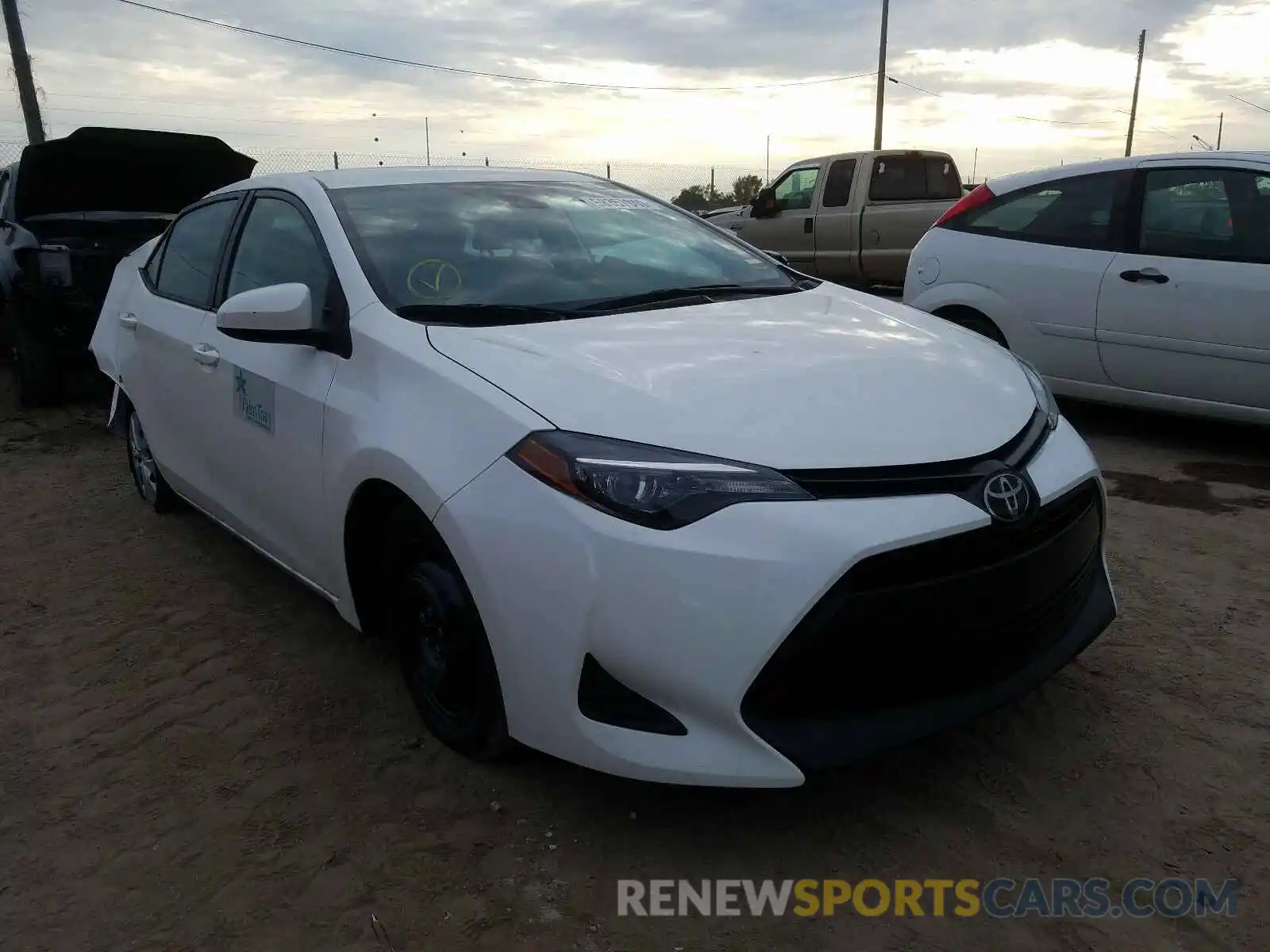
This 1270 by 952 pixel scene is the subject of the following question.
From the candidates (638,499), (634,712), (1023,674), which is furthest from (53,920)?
(1023,674)

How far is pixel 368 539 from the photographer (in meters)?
2.96

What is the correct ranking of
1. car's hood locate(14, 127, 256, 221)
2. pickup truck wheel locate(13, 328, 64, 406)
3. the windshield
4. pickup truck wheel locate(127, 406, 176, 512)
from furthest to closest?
car's hood locate(14, 127, 256, 221) < pickup truck wheel locate(13, 328, 64, 406) < pickup truck wheel locate(127, 406, 176, 512) < the windshield

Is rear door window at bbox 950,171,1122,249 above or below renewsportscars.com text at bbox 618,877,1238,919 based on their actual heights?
above

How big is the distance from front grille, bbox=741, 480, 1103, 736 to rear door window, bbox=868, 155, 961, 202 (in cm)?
1056

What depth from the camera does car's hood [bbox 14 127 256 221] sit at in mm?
7941

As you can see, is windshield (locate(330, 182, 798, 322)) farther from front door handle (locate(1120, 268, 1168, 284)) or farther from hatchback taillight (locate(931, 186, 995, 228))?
hatchback taillight (locate(931, 186, 995, 228))

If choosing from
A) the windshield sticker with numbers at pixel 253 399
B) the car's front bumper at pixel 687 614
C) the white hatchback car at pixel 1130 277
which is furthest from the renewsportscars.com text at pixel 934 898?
the white hatchback car at pixel 1130 277

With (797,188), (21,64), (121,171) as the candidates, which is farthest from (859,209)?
(21,64)

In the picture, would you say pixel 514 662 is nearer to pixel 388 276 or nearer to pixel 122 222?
pixel 388 276

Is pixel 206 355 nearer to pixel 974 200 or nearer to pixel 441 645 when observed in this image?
pixel 441 645

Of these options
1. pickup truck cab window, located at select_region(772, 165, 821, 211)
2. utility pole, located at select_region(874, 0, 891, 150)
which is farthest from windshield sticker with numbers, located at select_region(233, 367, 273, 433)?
utility pole, located at select_region(874, 0, 891, 150)

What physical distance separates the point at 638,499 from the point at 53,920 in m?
1.55

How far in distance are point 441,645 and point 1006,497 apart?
1.39 m

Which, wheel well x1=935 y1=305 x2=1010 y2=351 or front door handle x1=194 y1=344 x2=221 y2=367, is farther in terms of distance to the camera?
wheel well x1=935 y1=305 x2=1010 y2=351
